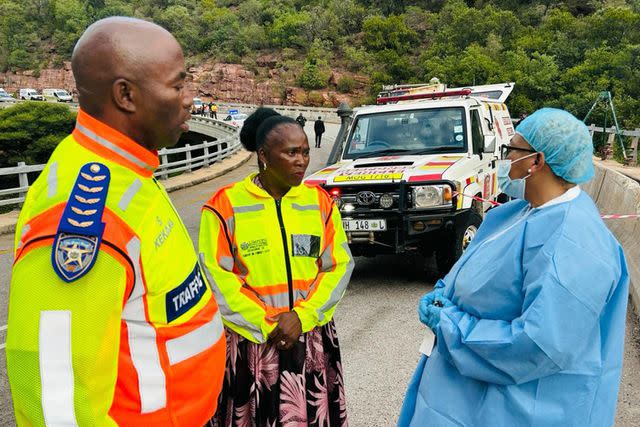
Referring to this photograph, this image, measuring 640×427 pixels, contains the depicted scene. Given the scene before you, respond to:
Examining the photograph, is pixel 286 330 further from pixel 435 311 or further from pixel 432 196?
pixel 432 196

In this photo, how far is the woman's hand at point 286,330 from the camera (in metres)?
2.42

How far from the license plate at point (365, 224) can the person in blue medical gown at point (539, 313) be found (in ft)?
12.8

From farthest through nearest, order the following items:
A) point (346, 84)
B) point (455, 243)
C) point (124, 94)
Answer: point (346, 84)
point (455, 243)
point (124, 94)

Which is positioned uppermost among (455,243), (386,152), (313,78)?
(386,152)

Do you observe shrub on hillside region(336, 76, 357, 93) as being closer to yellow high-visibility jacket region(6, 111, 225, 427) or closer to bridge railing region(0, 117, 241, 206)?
bridge railing region(0, 117, 241, 206)

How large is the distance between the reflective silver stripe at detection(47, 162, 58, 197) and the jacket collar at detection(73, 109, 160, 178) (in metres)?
0.09

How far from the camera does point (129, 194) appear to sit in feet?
4.42

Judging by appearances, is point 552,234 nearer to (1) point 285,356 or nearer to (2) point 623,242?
(1) point 285,356

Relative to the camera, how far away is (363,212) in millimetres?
6281

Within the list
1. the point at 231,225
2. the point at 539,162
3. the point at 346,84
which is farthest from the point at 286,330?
the point at 346,84

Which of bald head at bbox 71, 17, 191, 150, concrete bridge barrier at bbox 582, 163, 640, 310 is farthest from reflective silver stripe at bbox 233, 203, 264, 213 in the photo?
concrete bridge barrier at bbox 582, 163, 640, 310

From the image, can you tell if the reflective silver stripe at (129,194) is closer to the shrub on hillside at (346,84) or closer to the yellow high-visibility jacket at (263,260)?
the yellow high-visibility jacket at (263,260)

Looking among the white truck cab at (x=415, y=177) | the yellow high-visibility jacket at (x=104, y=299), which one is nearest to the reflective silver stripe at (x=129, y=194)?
the yellow high-visibility jacket at (x=104, y=299)

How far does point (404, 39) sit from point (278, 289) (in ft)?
208
